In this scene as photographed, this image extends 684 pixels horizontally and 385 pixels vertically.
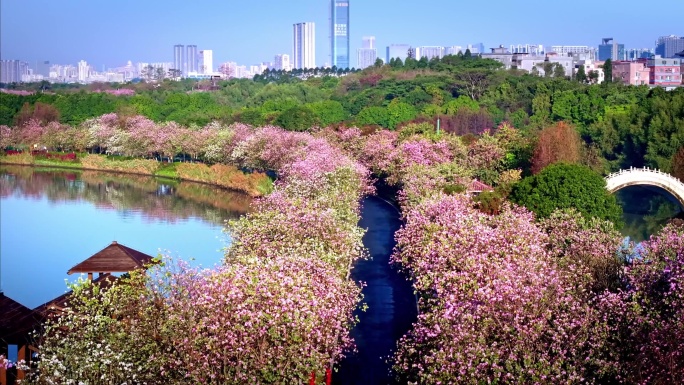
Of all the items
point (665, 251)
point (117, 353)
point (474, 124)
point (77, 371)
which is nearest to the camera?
point (77, 371)

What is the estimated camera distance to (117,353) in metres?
10.2

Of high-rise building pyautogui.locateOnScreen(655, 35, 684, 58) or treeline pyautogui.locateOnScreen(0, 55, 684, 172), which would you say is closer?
treeline pyautogui.locateOnScreen(0, 55, 684, 172)

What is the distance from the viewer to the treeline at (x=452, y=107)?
42.0m

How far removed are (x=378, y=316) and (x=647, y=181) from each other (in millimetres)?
17034

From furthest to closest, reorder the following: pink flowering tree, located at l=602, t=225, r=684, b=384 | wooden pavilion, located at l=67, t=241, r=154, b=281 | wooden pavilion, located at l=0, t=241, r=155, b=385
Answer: wooden pavilion, located at l=67, t=241, r=154, b=281, wooden pavilion, located at l=0, t=241, r=155, b=385, pink flowering tree, located at l=602, t=225, r=684, b=384

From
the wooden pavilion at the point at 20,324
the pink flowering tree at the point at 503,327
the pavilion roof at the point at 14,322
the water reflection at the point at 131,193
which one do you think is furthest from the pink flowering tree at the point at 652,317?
the water reflection at the point at 131,193

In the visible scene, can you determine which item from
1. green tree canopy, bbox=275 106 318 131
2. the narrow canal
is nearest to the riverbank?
green tree canopy, bbox=275 106 318 131

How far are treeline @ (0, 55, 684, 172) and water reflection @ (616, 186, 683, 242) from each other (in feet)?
5.31

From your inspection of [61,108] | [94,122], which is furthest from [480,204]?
[61,108]

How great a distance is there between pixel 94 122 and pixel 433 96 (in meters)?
24.4

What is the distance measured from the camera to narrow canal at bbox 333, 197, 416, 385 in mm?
13500

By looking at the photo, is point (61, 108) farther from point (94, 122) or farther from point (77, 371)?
point (77, 371)

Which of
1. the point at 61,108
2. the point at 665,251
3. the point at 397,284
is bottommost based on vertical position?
the point at 397,284

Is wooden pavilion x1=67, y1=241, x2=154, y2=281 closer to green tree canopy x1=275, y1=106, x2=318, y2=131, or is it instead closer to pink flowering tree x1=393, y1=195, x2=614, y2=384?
pink flowering tree x1=393, y1=195, x2=614, y2=384
